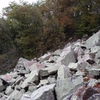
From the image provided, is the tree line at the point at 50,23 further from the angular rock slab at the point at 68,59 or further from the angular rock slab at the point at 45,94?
the angular rock slab at the point at 45,94

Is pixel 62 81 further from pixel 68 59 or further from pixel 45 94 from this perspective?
pixel 68 59

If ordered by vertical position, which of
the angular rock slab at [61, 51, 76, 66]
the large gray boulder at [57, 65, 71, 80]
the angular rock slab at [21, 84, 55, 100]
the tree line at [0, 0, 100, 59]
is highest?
the tree line at [0, 0, 100, 59]

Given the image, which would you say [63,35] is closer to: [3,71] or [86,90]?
[3,71]

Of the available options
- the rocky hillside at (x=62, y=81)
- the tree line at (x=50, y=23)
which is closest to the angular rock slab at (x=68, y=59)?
the rocky hillside at (x=62, y=81)

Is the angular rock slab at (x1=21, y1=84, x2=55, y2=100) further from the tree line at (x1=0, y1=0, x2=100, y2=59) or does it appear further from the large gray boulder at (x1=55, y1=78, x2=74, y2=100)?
the tree line at (x1=0, y1=0, x2=100, y2=59)

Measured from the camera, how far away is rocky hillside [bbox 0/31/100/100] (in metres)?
7.26

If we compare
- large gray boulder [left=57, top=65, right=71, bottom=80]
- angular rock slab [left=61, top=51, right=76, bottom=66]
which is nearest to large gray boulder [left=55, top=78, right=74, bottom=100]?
large gray boulder [left=57, top=65, right=71, bottom=80]

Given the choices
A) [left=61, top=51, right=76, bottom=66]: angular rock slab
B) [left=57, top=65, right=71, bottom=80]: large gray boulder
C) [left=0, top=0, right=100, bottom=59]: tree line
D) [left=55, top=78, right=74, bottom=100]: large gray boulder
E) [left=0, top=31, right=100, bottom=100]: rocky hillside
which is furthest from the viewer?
[left=0, top=0, right=100, bottom=59]: tree line

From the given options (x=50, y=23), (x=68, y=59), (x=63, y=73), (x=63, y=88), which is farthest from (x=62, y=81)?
(x=50, y=23)

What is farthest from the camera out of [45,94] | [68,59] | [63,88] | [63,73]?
[68,59]

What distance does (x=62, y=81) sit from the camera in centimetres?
805

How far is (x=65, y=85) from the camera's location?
7.90 meters

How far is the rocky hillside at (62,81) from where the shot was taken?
23.8 feet

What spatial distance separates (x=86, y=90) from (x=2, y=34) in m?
18.9
